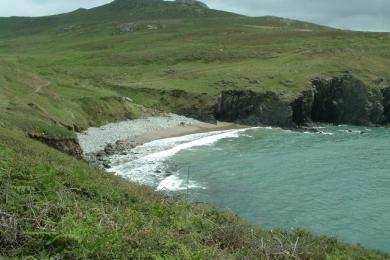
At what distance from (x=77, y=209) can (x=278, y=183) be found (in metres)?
38.7

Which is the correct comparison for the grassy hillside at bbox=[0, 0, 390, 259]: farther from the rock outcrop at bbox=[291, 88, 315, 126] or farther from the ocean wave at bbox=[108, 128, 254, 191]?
the ocean wave at bbox=[108, 128, 254, 191]

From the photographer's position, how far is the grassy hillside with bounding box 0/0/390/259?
11.7 m

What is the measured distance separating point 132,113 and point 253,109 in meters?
22.6

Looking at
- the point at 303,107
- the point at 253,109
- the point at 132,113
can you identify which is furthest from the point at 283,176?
the point at 303,107

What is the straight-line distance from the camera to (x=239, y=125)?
91875mm

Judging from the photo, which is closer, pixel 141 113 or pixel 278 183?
pixel 278 183

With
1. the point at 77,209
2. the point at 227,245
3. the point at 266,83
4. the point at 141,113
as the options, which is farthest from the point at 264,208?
the point at 266,83

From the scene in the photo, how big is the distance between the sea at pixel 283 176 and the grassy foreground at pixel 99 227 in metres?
6.93

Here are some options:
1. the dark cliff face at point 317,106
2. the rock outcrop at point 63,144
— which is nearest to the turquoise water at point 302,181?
the rock outcrop at point 63,144

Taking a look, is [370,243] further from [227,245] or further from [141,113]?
[141,113]

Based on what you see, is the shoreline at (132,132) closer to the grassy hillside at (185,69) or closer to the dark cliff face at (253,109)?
the dark cliff face at (253,109)

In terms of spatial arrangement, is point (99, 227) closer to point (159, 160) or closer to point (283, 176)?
point (283, 176)

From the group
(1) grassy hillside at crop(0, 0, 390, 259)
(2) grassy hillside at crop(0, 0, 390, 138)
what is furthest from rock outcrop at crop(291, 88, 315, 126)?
(2) grassy hillside at crop(0, 0, 390, 138)

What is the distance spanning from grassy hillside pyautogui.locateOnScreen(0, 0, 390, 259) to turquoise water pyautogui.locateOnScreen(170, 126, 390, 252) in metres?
14.5
